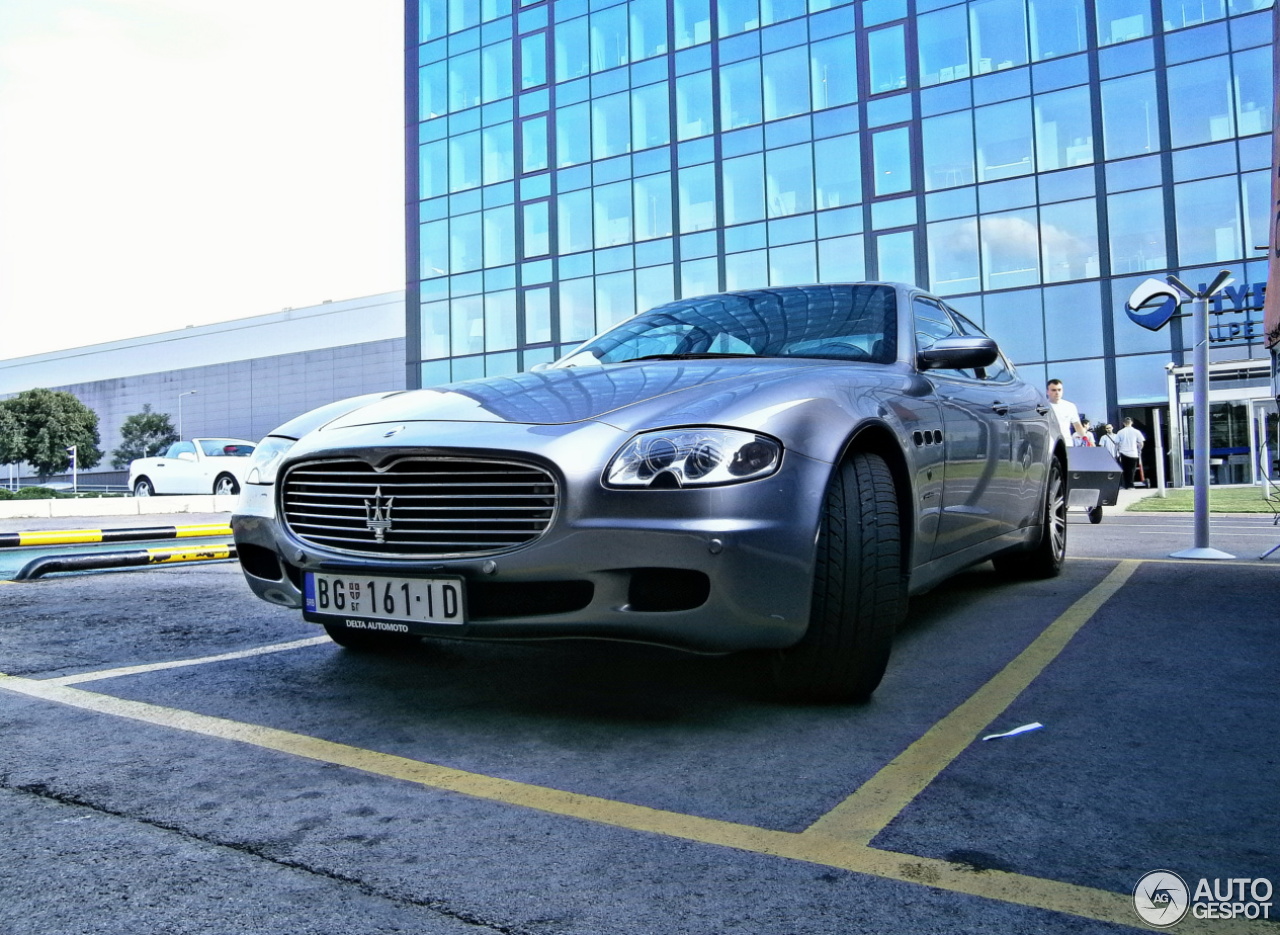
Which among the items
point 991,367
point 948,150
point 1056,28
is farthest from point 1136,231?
point 991,367

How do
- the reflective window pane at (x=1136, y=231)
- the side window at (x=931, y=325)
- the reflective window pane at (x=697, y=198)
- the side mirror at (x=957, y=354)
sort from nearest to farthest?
1. the side mirror at (x=957, y=354)
2. the side window at (x=931, y=325)
3. the reflective window pane at (x=1136, y=231)
4. the reflective window pane at (x=697, y=198)

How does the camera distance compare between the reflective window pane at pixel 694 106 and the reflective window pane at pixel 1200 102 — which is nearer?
the reflective window pane at pixel 1200 102

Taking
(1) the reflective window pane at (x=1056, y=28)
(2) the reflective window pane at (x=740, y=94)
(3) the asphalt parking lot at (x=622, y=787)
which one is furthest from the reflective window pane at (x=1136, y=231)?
(3) the asphalt parking lot at (x=622, y=787)

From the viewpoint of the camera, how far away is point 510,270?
3111 centimetres

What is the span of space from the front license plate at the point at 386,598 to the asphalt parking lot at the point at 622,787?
0.97 ft

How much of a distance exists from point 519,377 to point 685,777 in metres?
1.70

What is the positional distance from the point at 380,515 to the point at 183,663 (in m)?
1.35

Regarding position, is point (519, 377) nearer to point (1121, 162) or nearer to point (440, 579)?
point (440, 579)

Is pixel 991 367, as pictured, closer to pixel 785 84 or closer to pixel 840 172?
pixel 840 172

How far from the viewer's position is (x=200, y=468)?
20266 mm

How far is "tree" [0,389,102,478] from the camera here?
6462cm

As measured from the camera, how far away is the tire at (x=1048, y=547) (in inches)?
213
